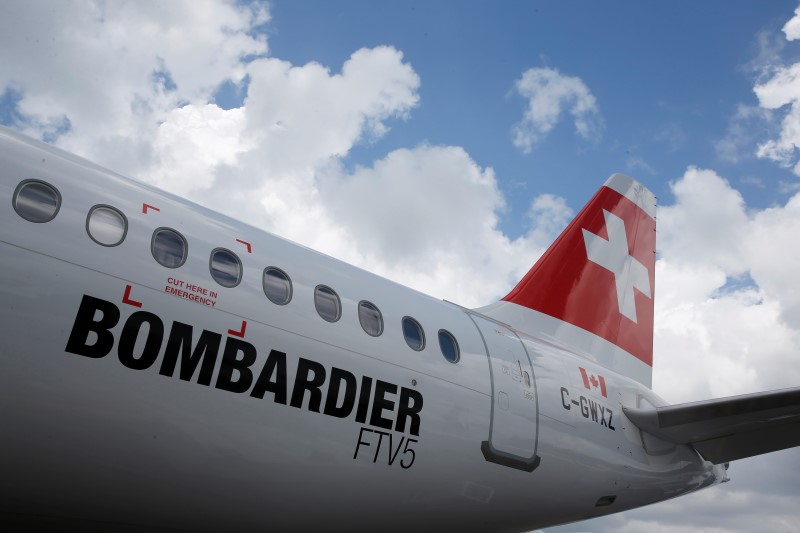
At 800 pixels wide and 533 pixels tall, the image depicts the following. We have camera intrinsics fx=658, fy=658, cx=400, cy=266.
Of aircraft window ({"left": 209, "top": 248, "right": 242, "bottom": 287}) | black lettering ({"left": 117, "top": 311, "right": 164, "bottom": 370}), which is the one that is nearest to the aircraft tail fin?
aircraft window ({"left": 209, "top": 248, "right": 242, "bottom": 287})

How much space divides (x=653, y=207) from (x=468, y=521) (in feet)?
21.9

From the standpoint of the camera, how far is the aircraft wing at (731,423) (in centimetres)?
602

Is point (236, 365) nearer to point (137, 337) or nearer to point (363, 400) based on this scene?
point (137, 337)

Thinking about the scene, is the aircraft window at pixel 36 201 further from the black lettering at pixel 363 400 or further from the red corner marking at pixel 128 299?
the black lettering at pixel 363 400

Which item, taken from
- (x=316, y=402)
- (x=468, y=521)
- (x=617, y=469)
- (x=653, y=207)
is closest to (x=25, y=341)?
(x=316, y=402)

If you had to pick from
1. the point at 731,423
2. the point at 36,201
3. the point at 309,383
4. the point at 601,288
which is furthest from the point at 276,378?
the point at 601,288

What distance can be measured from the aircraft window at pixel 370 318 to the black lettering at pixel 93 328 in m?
1.98

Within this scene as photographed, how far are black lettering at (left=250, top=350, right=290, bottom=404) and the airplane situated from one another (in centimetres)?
2

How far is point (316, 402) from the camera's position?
469cm

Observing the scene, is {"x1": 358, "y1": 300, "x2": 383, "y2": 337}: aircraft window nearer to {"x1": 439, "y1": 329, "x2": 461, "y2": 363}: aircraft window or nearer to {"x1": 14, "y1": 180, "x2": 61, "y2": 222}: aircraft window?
{"x1": 439, "y1": 329, "x2": 461, "y2": 363}: aircraft window

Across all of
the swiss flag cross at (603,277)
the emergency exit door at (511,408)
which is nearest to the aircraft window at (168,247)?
the emergency exit door at (511,408)

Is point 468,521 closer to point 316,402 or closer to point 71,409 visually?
point 316,402

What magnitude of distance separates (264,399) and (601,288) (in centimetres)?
603

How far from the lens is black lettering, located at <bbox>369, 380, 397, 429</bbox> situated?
5.04 meters
